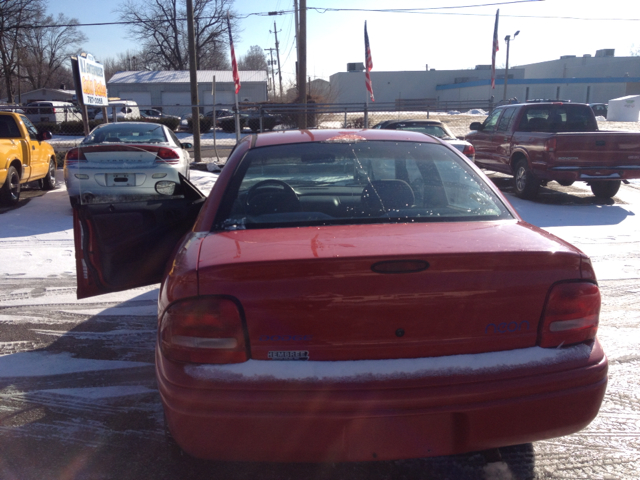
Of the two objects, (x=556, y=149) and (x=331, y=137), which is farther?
(x=556, y=149)

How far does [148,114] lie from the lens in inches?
1516

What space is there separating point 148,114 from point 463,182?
38.7m

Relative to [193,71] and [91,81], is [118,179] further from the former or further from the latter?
[193,71]

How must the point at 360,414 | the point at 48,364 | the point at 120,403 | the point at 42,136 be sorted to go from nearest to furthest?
1. the point at 360,414
2. the point at 120,403
3. the point at 48,364
4. the point at 42,136

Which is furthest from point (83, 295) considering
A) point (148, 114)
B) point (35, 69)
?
point (35, 69)

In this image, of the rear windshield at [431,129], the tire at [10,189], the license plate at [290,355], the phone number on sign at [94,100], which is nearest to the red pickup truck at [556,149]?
the rear windshield at [431,129]

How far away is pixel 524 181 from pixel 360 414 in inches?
376

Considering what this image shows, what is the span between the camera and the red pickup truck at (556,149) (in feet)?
31.6

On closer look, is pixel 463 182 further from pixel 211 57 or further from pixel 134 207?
pixel 211 57

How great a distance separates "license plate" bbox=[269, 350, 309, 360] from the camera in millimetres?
2031

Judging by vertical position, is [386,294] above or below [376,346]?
above

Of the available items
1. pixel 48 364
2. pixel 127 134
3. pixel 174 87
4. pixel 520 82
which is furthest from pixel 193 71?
pixel 520 82

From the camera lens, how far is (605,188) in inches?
416

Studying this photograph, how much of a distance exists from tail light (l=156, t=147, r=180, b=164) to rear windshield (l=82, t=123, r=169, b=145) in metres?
1.04
